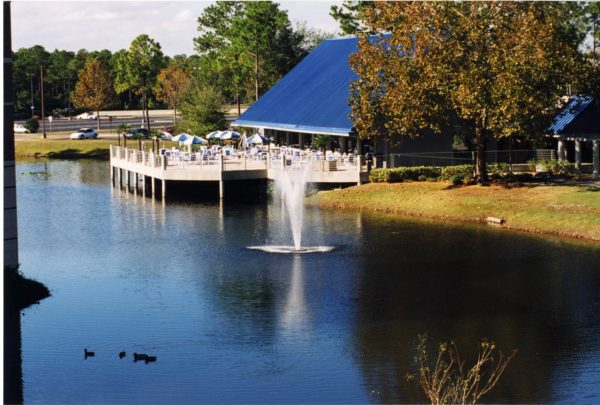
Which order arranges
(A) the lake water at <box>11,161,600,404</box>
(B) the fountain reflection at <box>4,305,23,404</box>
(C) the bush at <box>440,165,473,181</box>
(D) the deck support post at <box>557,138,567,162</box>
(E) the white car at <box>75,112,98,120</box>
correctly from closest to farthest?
1. (B) the fountain reflection at <box>4,305,23,404</box>
2. (A) the lake water at <box>11,161,600,404</box>
3. (C) the bush at <box>440,165,473,181</box>
4. (D) the deck support post at <box>557,138,567,162</box>
5. (E) the white car at <box>75,112,98,120</box>


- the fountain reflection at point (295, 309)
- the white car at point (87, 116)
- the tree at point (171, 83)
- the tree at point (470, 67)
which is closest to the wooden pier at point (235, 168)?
the tree at point (470, 67)

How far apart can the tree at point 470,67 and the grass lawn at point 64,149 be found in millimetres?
41573

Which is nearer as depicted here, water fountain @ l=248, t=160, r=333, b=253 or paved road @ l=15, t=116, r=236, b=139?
water fountain @ l=248, t=160, r=333, b=253

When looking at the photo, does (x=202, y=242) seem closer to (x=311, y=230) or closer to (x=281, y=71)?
(x=311, y=230)

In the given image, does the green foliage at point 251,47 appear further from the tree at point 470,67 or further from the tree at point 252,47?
the tree at point 470,67

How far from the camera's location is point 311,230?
168 ft

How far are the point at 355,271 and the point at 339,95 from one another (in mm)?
30628

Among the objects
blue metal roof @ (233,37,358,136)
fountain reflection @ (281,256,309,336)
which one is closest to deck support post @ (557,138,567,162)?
blue metal roof @ (233,37,358,136)

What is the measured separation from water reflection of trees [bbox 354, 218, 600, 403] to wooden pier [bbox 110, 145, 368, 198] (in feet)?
46.7

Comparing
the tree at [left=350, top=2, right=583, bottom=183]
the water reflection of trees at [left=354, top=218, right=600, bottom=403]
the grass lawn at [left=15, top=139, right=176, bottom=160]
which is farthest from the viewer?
the grass lawn at [left=15, top=139, right=176, bottom=160]

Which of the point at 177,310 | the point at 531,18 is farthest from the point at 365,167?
the point at 177,310

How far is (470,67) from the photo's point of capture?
2259 inches

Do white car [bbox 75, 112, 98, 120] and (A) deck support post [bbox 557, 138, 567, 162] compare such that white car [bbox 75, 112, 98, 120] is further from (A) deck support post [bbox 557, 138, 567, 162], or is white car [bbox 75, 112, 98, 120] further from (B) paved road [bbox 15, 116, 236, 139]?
(A) deck support post [bbox 557, 138, 567, 162]

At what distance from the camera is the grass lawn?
98.6 meters
